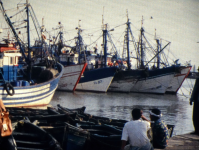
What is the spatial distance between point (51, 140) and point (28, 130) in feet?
3.92

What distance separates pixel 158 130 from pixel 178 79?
3372 centimetres

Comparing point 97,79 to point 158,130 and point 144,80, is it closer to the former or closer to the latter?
point 144,80

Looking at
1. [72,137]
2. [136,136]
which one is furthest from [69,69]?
[136,136]

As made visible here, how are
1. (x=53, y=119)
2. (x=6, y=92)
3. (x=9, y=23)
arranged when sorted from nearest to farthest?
1. (x=53, y=119)
2. (x=6, y=92)
3. (x=9, y=23)

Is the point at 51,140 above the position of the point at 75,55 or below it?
below

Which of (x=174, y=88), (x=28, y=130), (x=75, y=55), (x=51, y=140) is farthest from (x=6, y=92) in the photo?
(x=174, y=88)

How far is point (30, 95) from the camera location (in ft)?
57.6

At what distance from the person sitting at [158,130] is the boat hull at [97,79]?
27900 millimetres

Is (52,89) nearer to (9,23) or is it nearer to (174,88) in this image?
(9,23)

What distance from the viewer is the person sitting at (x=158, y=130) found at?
248 inches

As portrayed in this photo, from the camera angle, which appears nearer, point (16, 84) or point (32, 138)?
point (32, 138)

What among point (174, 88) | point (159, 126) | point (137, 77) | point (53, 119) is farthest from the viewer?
point (174, 88)

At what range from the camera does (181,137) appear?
8016 mm

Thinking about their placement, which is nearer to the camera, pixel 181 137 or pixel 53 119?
pixel 181 137
